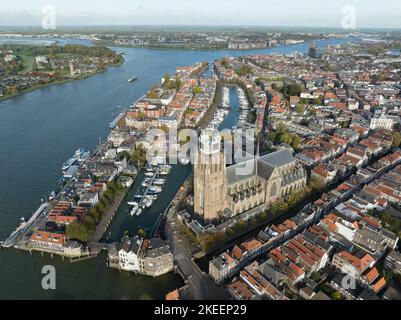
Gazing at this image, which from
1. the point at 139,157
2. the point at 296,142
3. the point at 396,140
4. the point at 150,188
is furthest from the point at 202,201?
the point at 396,140

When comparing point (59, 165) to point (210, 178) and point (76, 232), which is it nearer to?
point (76, 232)

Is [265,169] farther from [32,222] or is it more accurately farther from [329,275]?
[32,222]

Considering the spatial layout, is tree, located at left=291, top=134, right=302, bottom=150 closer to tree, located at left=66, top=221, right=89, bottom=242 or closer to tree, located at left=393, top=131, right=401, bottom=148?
tree, located at left=393, top=131, right=401, bottom=148

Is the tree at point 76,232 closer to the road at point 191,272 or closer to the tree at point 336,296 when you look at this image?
the road at point 191,272

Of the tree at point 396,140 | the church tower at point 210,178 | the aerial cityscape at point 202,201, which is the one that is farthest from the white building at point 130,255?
the tree at point 396,140
